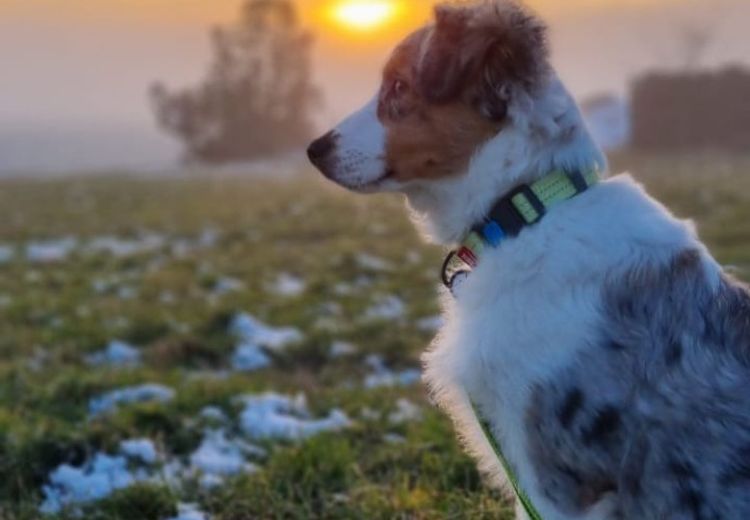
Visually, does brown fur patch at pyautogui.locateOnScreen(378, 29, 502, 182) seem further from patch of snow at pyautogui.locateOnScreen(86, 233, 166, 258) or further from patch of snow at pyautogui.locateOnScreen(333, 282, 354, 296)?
patch of snow at pyautogui.locateOnScreen(86, 233, 166, 258)

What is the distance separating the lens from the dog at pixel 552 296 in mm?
2982

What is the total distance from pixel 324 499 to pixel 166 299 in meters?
5.84

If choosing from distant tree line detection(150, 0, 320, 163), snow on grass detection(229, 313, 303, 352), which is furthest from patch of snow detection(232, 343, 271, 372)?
distant tree line detection(150, 0, 320, 163)

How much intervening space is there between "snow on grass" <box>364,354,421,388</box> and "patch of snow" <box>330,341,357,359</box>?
8.1 inches

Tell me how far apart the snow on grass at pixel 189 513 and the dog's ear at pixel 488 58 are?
2329mm

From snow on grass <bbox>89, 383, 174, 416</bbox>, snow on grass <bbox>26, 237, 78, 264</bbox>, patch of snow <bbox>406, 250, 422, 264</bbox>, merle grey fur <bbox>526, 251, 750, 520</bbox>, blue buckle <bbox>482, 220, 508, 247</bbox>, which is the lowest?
merle grey fur <bbox>526, 251, 750, 520</bbox>

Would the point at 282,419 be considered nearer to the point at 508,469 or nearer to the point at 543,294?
the point at 508,469

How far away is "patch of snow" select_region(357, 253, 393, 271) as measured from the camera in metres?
11.7

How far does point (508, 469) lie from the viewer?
3.34 metres

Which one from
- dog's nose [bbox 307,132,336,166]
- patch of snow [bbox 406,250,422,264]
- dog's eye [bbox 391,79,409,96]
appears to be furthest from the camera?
patch of snow [bbox 406,250,422,264]

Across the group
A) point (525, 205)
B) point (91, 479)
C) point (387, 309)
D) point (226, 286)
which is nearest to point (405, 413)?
point (91, 479)

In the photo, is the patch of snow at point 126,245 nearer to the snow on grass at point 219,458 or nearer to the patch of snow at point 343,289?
the patch of snow at point 343,289

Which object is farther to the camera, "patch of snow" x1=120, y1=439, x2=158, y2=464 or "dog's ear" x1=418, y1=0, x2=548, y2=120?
"patch of snow" x1=120, y1=439, x2=158, y2=464

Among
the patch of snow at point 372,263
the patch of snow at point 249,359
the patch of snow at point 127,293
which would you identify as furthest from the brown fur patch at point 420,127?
the patch of snow at point 372,263
